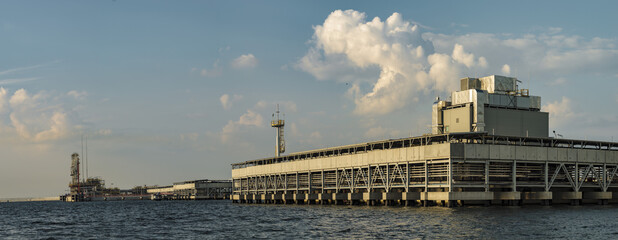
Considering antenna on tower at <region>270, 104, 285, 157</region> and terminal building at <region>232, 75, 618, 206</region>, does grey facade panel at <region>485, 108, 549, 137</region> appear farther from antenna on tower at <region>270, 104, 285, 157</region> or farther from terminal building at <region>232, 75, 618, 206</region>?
antenna on tower at <region>270, 104, 285, 157</region>

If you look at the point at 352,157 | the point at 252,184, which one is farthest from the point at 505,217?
the point at 252,184

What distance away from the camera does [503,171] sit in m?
98.6

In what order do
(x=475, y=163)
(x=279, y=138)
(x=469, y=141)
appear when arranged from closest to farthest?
1. (x=475, y=163)
2. (x=469, y=141)
3. (x=279, y=138)

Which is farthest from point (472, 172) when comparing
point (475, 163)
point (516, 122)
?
point (516, 122)

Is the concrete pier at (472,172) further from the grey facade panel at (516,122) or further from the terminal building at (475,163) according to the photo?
the grey facade panel at (516,122)

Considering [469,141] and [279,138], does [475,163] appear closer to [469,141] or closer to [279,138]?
[469,141]

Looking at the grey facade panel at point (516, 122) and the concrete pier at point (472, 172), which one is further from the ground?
the grey facade panel at point (516, 122)

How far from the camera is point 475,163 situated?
3804 inches

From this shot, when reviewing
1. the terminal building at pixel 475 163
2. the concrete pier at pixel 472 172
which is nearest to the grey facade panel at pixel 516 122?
the terminal building at pixel 475 163

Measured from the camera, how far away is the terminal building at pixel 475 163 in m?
96.0

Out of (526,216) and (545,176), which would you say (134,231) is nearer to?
(526,216)

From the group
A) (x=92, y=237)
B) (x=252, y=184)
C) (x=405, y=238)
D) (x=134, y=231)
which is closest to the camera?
(x=405, y=238)

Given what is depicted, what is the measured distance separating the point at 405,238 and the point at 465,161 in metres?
44.2

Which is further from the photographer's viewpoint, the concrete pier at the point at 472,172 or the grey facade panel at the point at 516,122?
the grey facade panel at the point at 516,122
